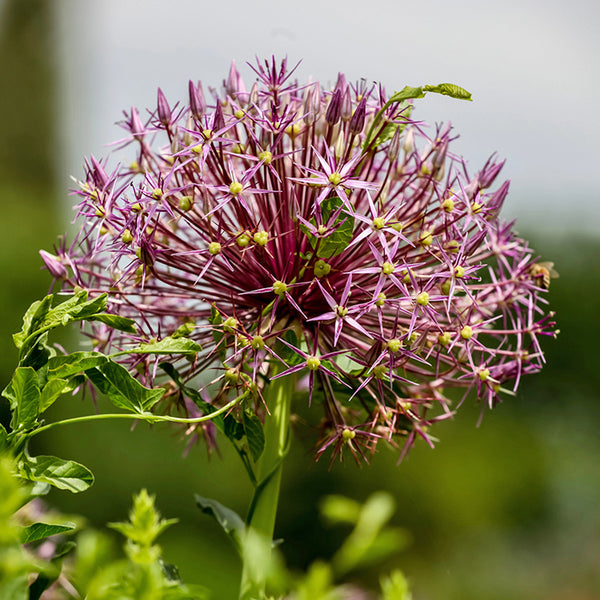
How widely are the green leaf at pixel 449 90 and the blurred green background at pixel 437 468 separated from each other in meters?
4.20

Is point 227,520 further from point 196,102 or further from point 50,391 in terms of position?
point 196,102

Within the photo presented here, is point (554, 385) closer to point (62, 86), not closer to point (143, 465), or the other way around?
point (143, 465)

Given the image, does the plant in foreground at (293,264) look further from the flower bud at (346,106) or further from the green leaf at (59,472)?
the green leaf at (59,472)

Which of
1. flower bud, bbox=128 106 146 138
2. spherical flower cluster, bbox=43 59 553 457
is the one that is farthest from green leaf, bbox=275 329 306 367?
flower bud, bbox=128 106 146 138

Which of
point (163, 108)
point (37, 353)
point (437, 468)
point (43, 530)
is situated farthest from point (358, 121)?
point (437, 468)

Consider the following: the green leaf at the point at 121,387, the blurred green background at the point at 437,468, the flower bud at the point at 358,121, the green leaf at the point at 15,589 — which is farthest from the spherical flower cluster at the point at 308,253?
the blurred green background at the point at 437,468

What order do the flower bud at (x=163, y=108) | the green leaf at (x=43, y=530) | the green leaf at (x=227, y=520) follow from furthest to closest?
the flower bud at (x=163, y=108) < the green leaf at (x=227, y=520) < the green leaf at (x=43, y=530)

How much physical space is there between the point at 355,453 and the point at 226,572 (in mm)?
575

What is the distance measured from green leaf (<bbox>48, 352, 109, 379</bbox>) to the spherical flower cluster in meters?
0.19

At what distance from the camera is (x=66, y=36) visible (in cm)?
1048

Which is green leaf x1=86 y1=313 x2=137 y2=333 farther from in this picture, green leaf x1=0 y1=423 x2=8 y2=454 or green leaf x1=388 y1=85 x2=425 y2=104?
green leaf x1=388 y1=85 x2=425 y2=104

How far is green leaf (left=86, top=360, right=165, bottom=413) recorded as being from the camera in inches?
29.4

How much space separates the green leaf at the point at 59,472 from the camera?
0.66 metres

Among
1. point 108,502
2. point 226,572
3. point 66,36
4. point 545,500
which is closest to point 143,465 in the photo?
point 108,502
